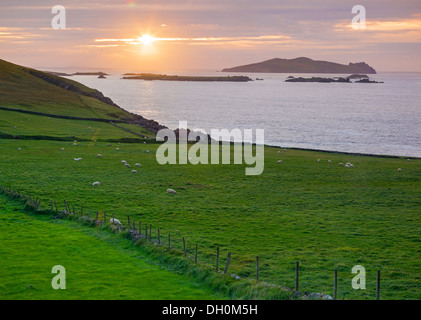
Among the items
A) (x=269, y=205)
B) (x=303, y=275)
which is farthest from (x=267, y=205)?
(x=303, y=275)

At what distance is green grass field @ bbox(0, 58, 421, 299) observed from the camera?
83.2ft

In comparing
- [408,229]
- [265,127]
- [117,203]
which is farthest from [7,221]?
[265,127]

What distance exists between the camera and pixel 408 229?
1336 inches

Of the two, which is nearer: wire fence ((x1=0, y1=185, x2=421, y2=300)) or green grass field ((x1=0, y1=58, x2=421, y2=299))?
wire fence ((x1=0, y1=185, x2=421, y2=300))

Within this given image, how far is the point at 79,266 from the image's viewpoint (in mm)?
22984

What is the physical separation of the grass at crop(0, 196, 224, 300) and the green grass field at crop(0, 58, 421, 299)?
183 centimetres

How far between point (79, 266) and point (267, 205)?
69.0 feet

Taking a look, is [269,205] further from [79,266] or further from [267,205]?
[79,266]

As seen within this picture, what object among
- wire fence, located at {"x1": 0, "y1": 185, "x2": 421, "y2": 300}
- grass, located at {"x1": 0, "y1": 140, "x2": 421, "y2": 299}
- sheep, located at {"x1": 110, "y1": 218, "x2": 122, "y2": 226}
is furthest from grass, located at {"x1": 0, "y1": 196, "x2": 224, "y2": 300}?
grass, located at {"x1": 0, "y1": 140, "x2": 421, "y2": 299}

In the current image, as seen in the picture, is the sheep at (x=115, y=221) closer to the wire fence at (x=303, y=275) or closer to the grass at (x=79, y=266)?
the wire fence at (x=303, y=275)

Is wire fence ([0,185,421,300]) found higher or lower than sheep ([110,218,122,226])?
lower

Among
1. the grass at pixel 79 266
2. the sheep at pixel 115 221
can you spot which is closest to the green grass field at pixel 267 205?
the grass at pixel 79 266

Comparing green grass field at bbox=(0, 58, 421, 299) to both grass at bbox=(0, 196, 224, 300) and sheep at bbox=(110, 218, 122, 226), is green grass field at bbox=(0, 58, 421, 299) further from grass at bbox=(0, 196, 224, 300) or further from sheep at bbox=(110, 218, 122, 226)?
sheep at bbox=(110, 218, 122, 226)
